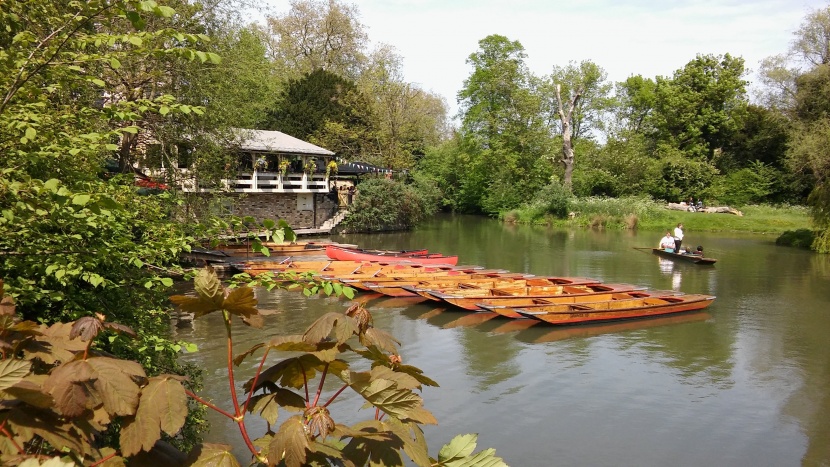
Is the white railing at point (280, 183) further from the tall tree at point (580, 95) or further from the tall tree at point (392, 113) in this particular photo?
the tall tree at point (580, 95)

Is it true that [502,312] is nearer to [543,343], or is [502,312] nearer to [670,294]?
[543,343]

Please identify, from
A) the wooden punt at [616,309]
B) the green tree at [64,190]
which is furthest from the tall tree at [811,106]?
the green tree at [64,190]

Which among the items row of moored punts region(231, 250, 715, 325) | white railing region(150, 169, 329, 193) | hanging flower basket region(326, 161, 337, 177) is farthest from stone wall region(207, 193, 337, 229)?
row of moored punts region(231, 250, 715, 325)

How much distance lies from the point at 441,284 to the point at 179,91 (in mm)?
7050

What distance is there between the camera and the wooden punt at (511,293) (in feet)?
41.4

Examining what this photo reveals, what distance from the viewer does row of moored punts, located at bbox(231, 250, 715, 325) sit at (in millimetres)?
12148

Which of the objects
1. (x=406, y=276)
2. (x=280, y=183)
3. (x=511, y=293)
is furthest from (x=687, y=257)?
(x=280, y=183)

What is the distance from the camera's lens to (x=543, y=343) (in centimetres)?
1122

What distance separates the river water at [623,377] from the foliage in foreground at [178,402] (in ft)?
11.5

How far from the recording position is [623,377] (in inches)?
376

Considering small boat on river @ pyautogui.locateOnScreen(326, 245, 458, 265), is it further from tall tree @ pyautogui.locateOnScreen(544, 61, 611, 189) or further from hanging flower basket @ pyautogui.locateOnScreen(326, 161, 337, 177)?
tall tree @ pyautogui.locateOnScreen(544, 61, 611, 189)

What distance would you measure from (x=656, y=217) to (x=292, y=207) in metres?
19.4

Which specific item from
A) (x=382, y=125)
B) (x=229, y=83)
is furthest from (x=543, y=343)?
(x=382, y=125)

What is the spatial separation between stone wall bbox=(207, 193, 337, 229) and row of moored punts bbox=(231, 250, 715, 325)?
10710 mm
